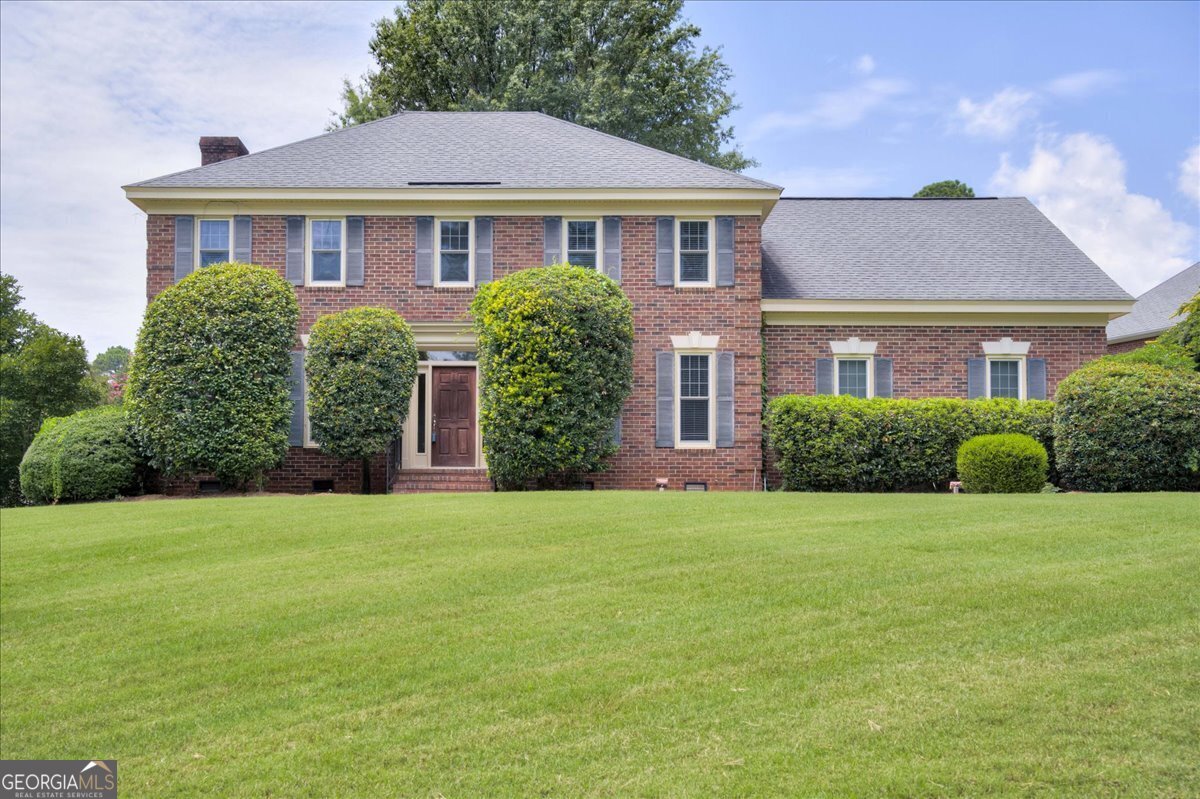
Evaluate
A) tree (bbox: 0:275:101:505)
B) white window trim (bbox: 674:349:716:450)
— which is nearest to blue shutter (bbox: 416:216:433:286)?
white window trim (bbox: 674:349:716:450)

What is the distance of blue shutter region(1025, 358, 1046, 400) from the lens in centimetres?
1975

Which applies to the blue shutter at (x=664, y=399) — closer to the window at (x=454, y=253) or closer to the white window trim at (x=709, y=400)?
the white window trim at (x=709, y=400)

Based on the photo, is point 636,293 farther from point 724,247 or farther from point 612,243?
point 724,247

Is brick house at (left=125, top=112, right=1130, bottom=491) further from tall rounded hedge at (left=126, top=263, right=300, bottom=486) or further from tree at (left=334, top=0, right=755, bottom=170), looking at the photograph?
tree at (left=334, top=0, right=755, bottom=170)

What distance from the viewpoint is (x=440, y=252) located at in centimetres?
1944

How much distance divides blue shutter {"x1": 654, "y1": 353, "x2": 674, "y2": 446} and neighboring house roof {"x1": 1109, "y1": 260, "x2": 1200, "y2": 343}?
15.4m

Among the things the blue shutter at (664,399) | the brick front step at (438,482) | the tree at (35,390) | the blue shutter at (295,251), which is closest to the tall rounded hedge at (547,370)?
the brick front step at (438,482)

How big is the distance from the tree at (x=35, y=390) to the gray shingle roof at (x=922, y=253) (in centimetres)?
2382

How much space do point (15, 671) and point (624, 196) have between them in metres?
14.0

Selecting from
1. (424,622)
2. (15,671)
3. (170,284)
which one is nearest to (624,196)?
(170,284)

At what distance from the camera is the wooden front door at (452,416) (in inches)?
776

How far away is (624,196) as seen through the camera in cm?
1894

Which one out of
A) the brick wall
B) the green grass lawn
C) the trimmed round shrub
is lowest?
the green grass lawn

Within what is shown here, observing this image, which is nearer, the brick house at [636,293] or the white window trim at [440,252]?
the brick house at [636,293]
